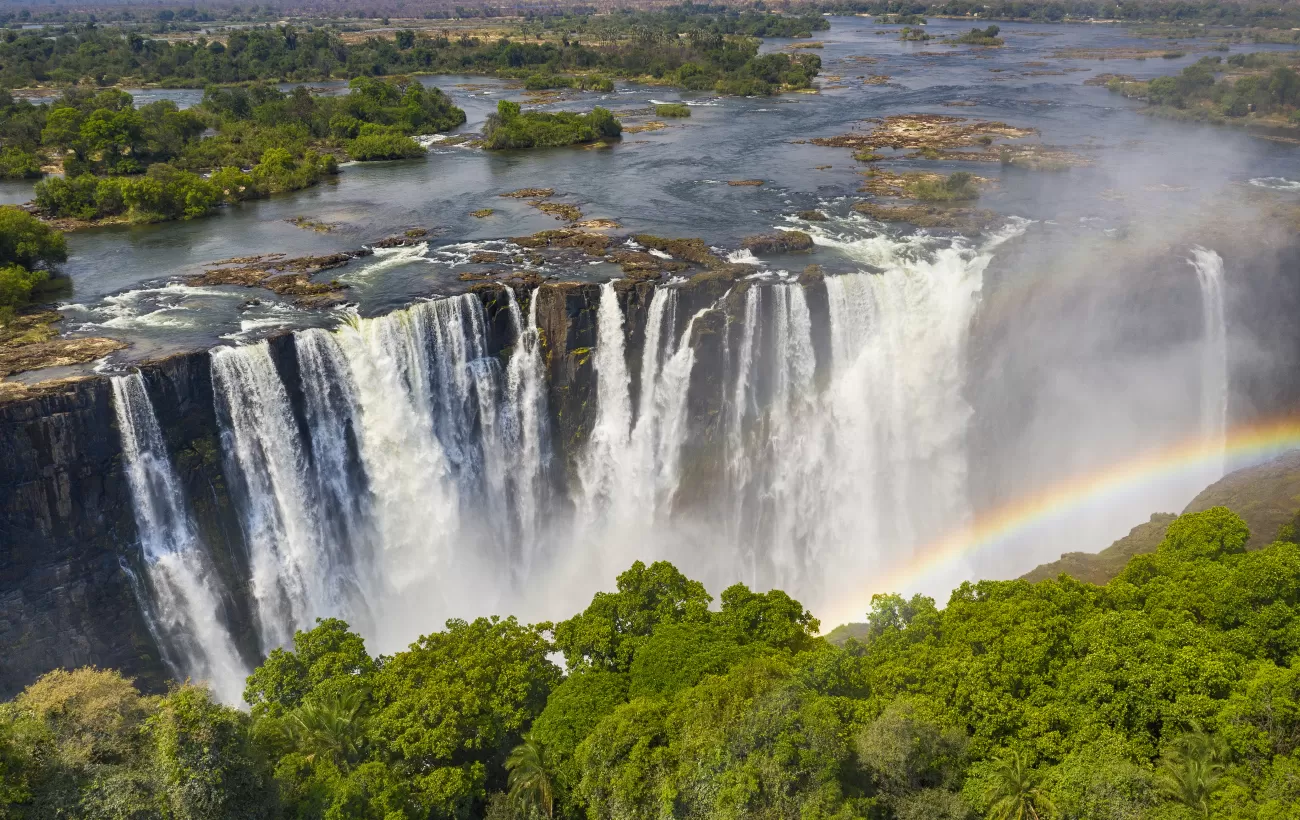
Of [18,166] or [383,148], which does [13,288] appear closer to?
[18,166]

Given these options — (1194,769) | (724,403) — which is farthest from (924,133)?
(1194,769)

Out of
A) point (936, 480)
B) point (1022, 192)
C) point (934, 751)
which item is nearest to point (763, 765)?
point (934, 751)

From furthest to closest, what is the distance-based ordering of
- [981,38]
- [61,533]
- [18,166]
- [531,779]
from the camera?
[981,38]
[18,166]
[61,533]
[531,779]

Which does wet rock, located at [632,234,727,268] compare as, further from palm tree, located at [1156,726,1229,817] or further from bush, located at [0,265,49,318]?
palm tree, located at [1156,726,1229,817]

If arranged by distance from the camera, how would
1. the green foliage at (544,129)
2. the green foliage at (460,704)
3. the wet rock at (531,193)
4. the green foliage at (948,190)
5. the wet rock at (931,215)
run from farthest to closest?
1. the green foliage at (544,129)
2. the wet rock at (531,193)
3. the green foliage at (948,190)
4. the wet rock at (931,215)
5. the green foliage at (460,704)

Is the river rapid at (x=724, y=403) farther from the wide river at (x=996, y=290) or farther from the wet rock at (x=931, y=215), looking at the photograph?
the wet rock at (x=931, y=215)

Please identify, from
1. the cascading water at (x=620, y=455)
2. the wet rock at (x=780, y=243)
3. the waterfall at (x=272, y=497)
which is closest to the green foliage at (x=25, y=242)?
the waterfall at (x=272, y=497)

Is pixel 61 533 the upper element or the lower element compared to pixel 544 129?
lower
